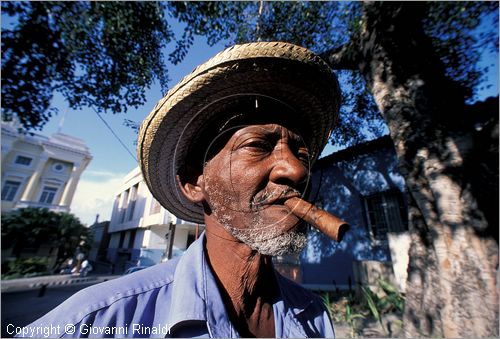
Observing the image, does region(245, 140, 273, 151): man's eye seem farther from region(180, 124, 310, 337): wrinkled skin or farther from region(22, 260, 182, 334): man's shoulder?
region(22, 260, 182, 334): man's shoulder

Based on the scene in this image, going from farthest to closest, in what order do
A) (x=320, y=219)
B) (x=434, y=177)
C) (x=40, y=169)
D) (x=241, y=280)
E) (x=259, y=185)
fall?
(x=40, y=169) < (x=434, y=177) < (x=241, y=280) < (x=259, y=185) < (x=320, y=219)

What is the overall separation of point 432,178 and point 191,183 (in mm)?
4174

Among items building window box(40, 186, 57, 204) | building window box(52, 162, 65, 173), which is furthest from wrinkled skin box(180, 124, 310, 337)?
building window box(40, 186, 57, 204)

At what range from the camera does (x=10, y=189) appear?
2705 cm

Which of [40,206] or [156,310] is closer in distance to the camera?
[156,310]

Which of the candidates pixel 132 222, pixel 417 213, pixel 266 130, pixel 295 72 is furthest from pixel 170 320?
pixel 132 222

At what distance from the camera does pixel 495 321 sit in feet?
10.4

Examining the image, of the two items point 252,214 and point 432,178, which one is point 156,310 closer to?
point 252,214

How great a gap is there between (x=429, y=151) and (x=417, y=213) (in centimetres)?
138

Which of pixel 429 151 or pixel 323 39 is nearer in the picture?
pixel 429 151

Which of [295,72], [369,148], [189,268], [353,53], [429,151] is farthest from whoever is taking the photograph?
[369,148]

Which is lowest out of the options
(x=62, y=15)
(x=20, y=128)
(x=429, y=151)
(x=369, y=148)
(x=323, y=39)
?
(x=429, y=151)

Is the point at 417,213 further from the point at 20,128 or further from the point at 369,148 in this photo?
the point at 20,128

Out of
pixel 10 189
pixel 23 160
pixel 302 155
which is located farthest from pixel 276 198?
pixel 10 189
